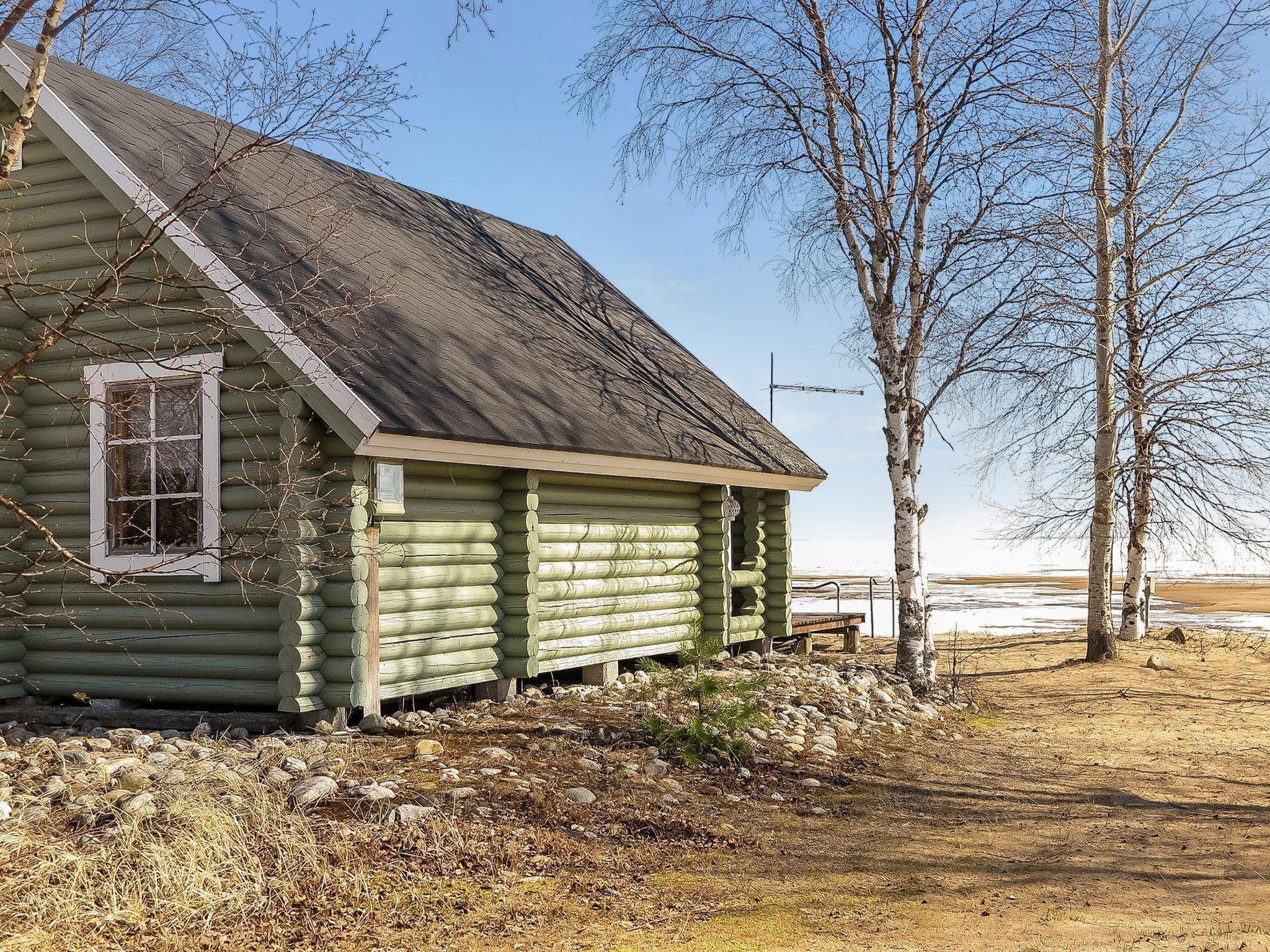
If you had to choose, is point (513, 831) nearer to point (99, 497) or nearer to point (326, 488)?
point (326, 488)

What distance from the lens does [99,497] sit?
10.3 meters

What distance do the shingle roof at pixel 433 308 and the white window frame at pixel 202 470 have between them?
3.39ft

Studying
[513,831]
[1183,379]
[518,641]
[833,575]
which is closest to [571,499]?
[518,641]

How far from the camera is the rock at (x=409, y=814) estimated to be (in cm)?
672

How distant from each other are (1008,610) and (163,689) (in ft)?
89.7

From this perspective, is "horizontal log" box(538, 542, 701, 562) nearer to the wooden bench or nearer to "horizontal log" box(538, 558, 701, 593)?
"horizontal log" box(538, 558, 701, 593)

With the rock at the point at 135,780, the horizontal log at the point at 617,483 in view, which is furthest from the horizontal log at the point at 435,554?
the rock at the point at 135,780

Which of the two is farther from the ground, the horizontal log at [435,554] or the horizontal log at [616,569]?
the horizontal log at [435,554]

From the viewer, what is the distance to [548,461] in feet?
37.0

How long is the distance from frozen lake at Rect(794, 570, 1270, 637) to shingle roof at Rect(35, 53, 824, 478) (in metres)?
6.42

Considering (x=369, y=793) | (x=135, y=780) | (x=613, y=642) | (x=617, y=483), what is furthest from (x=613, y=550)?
(x=135, y=780)

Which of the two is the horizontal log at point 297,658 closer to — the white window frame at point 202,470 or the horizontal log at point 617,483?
the white window frame at point 202,470

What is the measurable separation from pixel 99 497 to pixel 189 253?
261cm

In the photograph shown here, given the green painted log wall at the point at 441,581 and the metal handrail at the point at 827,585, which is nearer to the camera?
the green painted log wall at the point at 441,581
